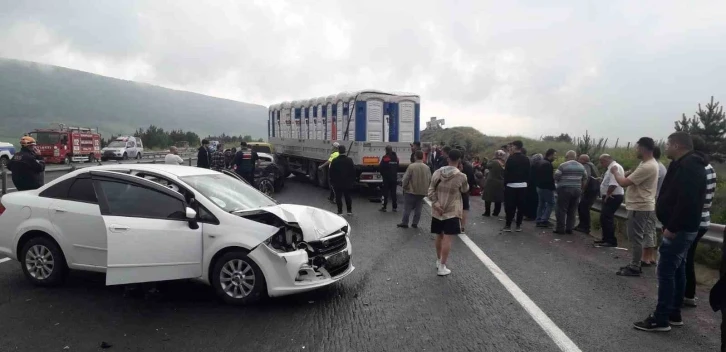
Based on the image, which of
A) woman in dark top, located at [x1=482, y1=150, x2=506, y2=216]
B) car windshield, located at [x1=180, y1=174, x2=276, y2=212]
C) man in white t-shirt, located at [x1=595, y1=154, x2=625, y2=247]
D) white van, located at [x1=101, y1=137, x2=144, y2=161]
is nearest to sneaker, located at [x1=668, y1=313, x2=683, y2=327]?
man in white t-shirt, located at [x1=595, y1=154, x2=625, y2=247]

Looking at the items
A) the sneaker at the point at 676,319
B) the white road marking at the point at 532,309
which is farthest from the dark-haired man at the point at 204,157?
the sneaker at the point at 676,319

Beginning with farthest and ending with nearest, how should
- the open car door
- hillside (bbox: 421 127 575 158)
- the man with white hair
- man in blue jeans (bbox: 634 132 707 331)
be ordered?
1. hillside (bbox: 421 127 575 158)
2. the man with white hair
3. the open car door
4. man in blue jeans (bbox: 634 132 707 331)

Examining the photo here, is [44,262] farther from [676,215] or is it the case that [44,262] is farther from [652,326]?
[676,215]

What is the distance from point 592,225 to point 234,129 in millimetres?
181629

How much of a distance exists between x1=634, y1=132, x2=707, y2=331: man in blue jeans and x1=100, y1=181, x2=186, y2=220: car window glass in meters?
4.95

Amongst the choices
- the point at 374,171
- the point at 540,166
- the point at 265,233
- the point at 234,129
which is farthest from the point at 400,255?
the point at 234,129

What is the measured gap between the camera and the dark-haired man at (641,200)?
6734 mm

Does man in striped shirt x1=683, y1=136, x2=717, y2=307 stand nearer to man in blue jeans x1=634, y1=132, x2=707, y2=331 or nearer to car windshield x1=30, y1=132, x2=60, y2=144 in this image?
man in blue jeans x1=634, y1=132, x2=707, y2=331

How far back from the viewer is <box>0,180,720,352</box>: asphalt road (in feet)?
14.7

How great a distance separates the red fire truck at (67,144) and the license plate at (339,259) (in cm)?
2928

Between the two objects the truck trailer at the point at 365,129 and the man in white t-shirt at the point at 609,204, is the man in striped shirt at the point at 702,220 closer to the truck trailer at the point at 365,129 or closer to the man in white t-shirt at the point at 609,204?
the man in white t-shirt at the point at 609,204

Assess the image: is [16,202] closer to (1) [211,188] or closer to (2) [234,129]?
(1) [211,188]

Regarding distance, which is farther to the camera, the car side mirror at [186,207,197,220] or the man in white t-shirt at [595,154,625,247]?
the man in white t-shirt at [595,154,625,247]

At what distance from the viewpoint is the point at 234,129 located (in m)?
184
